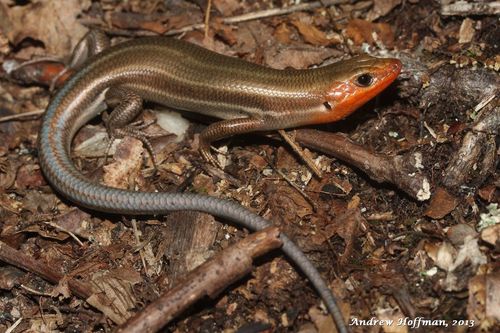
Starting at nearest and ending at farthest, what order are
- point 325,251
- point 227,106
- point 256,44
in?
point 325,251 < point 227,106 < point 256,44

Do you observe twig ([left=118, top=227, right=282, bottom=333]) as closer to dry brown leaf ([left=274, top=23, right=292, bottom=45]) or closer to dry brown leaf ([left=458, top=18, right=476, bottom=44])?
dry brown leaf ([left=274, top=23, right=292, bottom=45])

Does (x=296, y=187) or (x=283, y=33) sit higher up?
(x=283, y=33)

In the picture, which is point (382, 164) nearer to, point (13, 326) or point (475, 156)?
point (475, 156)

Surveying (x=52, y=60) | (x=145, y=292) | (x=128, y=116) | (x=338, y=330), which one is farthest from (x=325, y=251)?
(x=52, y=60)

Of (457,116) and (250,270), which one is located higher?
(457,116)

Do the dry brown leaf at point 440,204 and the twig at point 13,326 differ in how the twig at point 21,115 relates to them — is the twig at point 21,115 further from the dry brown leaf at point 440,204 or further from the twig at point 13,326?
the dry brown leaf at point 440,204

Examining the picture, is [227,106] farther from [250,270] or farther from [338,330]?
[338,330]

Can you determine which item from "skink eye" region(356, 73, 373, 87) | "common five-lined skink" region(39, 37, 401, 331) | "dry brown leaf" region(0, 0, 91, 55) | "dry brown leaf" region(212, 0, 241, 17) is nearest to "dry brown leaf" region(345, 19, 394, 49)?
"common five-lined skink" region(39, 37, 401, 331)

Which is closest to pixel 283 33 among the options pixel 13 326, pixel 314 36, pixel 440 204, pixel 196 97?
pixel 314 36
